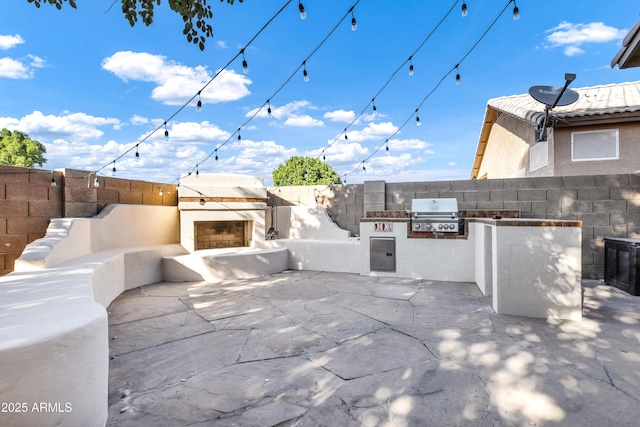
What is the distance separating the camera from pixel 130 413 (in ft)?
7.06

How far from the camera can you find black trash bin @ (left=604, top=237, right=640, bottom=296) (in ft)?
16.6

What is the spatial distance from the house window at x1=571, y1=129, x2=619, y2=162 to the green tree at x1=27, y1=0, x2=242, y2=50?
9.16m

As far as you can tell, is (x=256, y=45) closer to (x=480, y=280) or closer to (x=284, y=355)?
(x=284, y=355)

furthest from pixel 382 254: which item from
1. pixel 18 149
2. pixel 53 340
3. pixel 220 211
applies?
pixel 18 149

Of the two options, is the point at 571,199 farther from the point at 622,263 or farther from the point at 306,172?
the point at 306,172

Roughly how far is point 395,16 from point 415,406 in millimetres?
7967

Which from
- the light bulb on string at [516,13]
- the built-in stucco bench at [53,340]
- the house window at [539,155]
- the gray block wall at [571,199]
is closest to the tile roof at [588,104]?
the house window at [539,155]

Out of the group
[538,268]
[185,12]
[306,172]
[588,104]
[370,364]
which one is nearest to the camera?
[185,12]

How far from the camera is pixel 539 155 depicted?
29.3ft

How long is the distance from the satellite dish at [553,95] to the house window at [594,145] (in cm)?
284

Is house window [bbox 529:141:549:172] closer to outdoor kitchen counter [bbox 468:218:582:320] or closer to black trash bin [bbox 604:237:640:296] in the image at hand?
black trash bin [bbox 604:237:640:296]

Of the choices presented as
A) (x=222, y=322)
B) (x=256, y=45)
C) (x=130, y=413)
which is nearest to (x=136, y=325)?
(x=222, y=322)

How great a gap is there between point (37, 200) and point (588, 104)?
13394 millimetres

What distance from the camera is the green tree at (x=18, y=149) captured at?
22.3m
